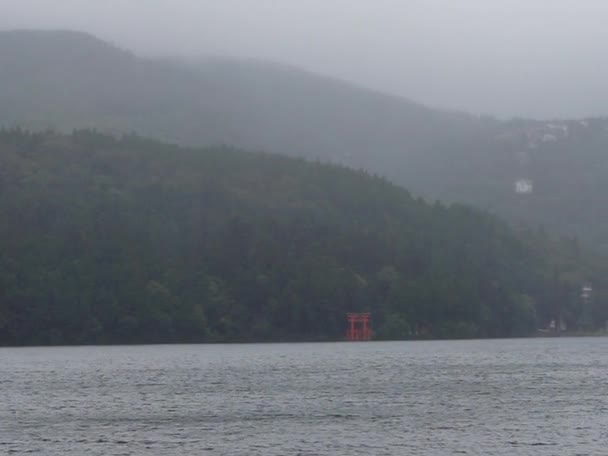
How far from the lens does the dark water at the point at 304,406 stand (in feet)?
188

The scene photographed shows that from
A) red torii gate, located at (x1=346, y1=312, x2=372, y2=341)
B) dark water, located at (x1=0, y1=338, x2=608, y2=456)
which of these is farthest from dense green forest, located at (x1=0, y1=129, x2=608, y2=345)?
dark water, located at (x1=0, y1=338, x2=608, y2=456)

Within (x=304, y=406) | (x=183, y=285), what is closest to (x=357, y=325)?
(x=183, y=285)

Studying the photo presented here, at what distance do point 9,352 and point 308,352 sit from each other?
33734 mm

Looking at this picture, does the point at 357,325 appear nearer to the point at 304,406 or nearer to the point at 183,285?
the point at 183,285

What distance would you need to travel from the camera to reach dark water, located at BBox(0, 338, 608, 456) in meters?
57.3

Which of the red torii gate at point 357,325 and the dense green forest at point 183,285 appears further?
the red torii gate at point 357,325

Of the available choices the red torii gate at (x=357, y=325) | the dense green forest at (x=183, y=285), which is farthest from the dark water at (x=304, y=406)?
the red torii gate at (x=357, y=325)

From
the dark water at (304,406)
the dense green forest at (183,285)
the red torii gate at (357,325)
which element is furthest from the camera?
the red torii gate at (357,325)

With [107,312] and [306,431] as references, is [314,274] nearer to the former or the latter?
Result: [107,312]

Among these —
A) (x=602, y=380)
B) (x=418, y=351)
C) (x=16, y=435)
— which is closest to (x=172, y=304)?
(x=418, y=351)

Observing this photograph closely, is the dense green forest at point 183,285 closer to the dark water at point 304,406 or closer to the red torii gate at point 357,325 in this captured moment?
the red torii gate at point 357,325

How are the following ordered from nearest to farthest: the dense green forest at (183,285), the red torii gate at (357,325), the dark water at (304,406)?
1. the dark water at (304,406)
2. the dense green forest at (183,285)
3. the red torii gate at (357,325)

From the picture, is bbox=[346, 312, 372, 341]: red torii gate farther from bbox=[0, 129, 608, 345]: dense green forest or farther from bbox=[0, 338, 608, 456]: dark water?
bbox=[0, 338, 608, 456]: dark water

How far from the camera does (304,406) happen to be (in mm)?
74312
